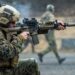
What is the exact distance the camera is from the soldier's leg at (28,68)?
20.2ft

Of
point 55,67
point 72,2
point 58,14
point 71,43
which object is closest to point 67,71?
point 55,67

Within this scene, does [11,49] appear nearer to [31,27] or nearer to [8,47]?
[8,47]

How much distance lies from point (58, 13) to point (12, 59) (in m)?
14.1

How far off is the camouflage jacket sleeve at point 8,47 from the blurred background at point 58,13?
10.4m

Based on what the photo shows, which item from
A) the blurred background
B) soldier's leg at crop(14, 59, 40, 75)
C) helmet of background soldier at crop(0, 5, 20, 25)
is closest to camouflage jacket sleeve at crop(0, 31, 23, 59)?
helmet of background soldier at crop(0, 5, 20, 25)

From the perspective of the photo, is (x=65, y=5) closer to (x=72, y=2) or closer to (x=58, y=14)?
(x=72, y=2)

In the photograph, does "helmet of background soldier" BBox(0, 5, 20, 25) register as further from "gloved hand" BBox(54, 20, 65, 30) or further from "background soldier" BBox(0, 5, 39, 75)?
"gloved hand" BBox(54, 20, 65, 30)

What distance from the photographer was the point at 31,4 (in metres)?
21.7

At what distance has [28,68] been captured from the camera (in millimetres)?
6180

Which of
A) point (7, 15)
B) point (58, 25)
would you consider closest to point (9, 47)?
point (7, 15)

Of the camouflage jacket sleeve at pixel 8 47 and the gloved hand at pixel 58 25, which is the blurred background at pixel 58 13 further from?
the camouflage jacket sleeve at pixel 8 47

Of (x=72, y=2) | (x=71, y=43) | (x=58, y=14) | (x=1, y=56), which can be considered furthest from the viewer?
(x=72, y=2)

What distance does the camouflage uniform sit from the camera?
575cm

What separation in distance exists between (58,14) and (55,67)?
8.37 metres
